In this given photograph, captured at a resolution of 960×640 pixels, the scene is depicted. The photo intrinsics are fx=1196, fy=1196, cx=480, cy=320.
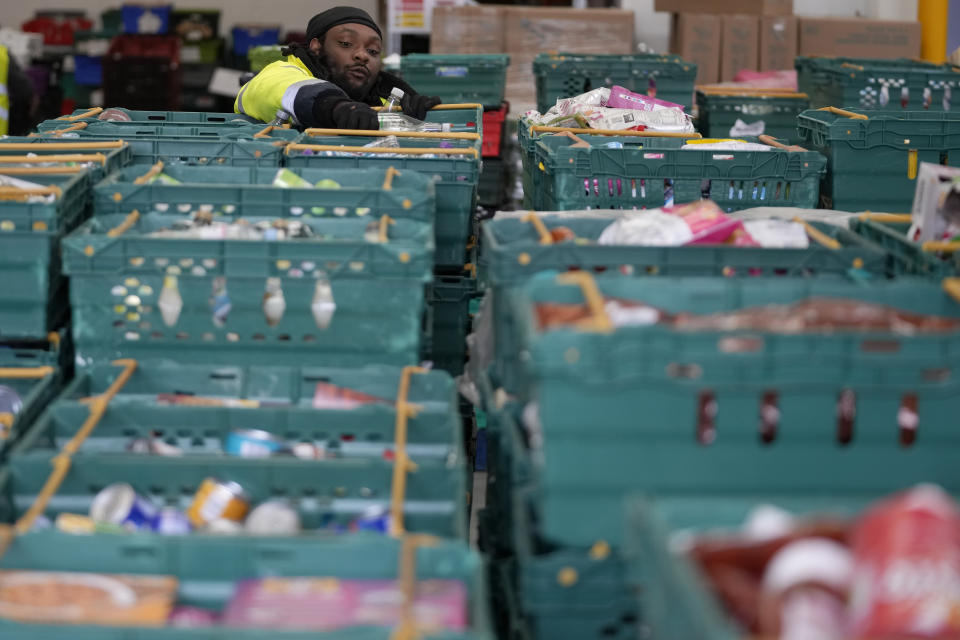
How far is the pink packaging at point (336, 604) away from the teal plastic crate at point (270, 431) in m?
0.26

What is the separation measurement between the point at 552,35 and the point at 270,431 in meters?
5.85

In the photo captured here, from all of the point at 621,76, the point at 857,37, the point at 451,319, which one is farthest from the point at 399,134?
the point at 857,37

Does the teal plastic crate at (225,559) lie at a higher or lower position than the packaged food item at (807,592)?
lower

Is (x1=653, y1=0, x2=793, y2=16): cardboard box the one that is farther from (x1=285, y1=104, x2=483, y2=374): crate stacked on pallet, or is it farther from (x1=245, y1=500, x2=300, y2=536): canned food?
(x1=245, y1=500, x2=300, y2=536): canned food

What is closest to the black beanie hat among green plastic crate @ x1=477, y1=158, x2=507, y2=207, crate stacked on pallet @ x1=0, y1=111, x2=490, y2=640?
green plastic crate @ x1=477, y1=158, x2=507, y2=207

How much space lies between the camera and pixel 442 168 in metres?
3.63

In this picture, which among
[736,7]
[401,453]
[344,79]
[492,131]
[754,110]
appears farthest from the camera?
[736,7]

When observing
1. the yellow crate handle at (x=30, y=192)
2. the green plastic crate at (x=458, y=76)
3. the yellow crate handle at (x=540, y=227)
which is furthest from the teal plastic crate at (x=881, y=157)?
the yellow crate handle at (x=30, y=192)

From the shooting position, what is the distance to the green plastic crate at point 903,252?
262cm

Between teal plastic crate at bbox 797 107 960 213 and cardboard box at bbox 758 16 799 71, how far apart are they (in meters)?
3.68

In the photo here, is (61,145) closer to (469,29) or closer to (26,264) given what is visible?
(26,264)

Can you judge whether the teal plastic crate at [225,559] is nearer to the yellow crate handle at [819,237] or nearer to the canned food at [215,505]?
the canned food at [215,505]

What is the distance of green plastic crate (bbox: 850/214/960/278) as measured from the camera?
262 cm

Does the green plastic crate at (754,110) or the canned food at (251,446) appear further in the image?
the green plastic crate at (754,110)
